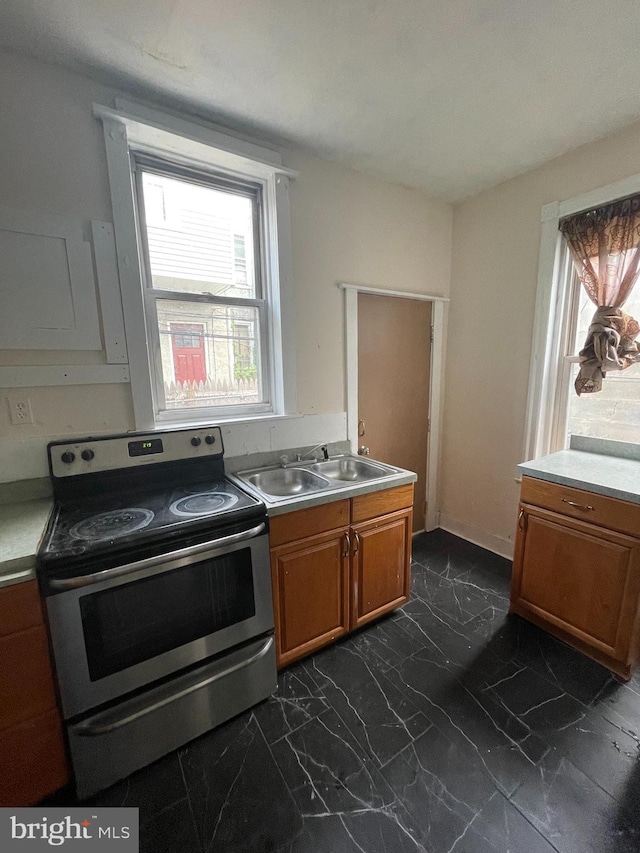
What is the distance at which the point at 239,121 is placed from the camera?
69.5 inches

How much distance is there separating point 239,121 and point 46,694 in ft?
8.24

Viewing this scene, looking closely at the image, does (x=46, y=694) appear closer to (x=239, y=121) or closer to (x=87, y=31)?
(x=87, y=31)

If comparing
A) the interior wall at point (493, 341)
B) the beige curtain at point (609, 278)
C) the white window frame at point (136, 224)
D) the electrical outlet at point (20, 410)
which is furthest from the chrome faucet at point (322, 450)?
the beige curtain at point (609, 278)

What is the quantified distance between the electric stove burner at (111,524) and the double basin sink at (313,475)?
1.85ft

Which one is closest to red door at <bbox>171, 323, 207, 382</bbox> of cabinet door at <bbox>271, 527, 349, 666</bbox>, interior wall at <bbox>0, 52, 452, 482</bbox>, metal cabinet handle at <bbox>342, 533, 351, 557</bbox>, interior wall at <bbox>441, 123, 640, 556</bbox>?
interior wall at <bbox>0, 52, 452, 482</bbox>

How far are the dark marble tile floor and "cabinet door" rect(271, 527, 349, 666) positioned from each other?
0.49ft

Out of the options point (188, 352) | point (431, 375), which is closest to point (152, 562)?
point (188, 352)

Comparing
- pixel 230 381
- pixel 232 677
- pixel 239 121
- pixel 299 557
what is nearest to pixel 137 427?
pixel 230 381

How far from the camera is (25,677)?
1084mm

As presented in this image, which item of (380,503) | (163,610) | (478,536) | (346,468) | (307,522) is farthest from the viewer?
(478,536)

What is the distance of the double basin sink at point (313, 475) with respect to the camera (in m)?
1.94

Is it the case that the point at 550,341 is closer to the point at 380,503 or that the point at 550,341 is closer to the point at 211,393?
the point at 380,503

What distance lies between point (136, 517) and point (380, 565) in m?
1.25

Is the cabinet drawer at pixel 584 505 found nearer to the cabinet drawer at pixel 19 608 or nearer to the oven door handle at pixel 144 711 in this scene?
the oven door handle at pixel 144 711
